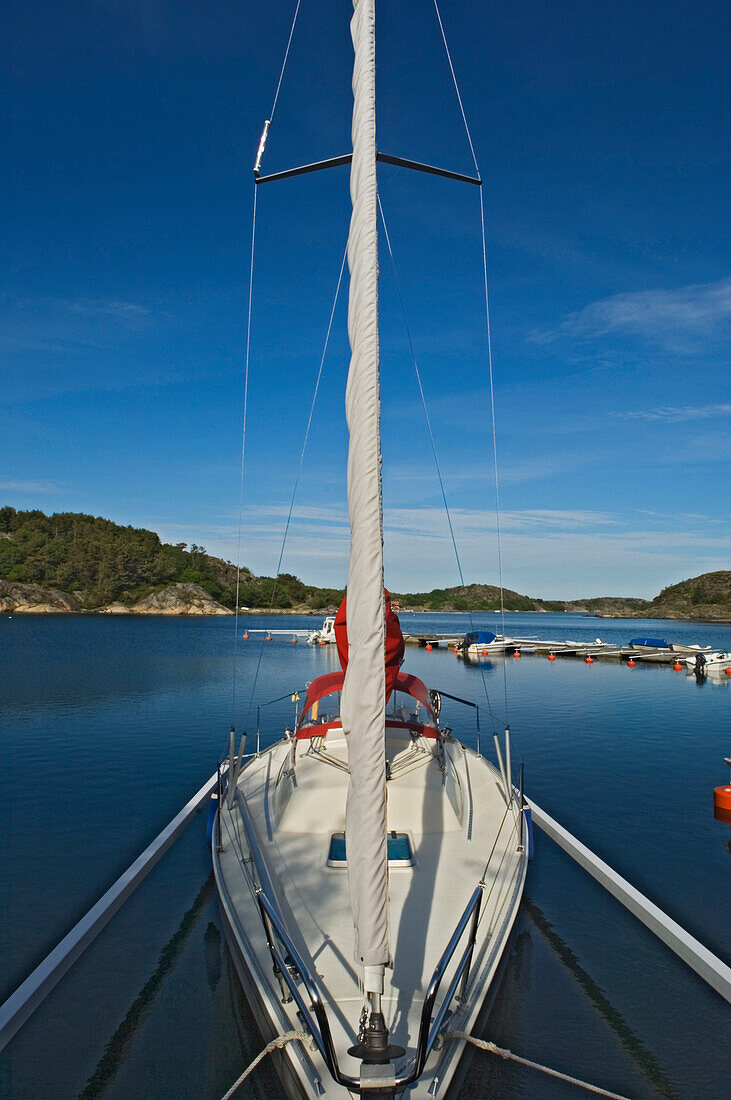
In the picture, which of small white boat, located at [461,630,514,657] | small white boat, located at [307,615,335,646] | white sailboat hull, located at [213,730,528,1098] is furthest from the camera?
small white boat, located at [307,615,335,646]

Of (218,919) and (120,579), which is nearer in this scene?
(218,919)

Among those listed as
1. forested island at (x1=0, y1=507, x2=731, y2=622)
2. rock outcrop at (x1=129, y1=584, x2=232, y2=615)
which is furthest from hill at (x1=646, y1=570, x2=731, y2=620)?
rock outcrop at (x1=129, y1=584, x2=232, y2=615)

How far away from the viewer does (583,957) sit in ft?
22.8

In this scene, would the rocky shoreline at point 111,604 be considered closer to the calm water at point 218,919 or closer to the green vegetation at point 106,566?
the green vegetation at point 106,566

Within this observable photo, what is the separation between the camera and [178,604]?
404 feet

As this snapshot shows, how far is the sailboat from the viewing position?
3.67 meters

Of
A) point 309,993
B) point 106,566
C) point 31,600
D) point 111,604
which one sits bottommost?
point 309,993

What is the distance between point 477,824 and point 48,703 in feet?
63.0

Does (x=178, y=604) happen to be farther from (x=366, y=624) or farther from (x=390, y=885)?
(x=366, y=624)

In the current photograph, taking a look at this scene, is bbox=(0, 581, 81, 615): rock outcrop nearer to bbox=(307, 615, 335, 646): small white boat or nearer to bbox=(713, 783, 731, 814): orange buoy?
bbox=(307, 615, 335, 646): small white boat

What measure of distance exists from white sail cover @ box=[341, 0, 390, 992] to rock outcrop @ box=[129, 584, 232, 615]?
121534 mm

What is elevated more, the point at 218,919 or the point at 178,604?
the point at 178,604

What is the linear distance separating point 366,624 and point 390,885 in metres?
4.10

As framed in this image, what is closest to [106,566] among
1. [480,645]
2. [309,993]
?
[480,645]
